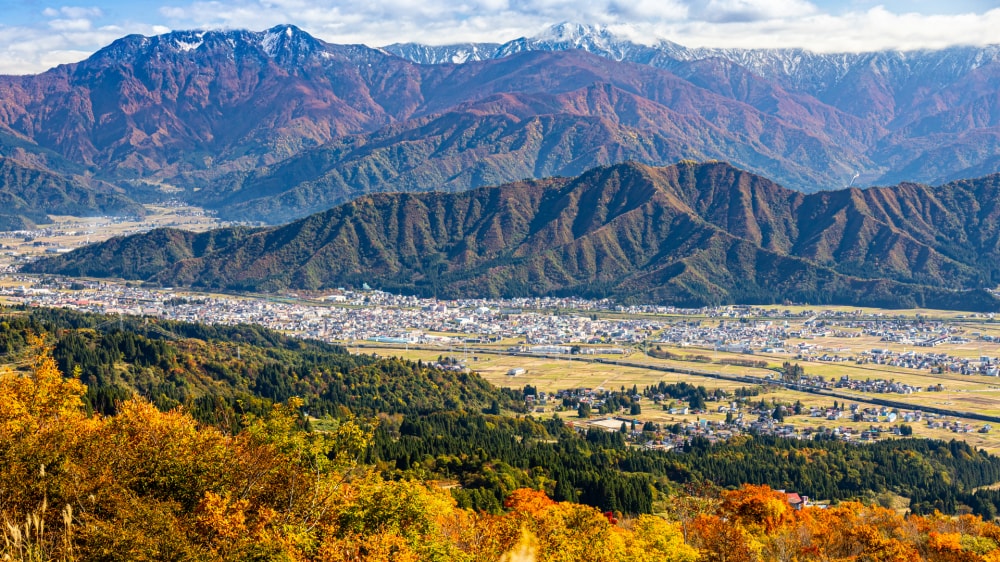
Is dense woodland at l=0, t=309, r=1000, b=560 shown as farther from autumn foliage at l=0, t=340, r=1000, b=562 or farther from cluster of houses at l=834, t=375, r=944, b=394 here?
cluster of houses at l=834, t=375, r=944, b=394

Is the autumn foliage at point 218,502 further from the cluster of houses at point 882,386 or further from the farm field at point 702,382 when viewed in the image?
the cluster of houses at point 882,386

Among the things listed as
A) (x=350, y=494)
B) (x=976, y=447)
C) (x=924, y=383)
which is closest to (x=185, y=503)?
(x=350, y=494)

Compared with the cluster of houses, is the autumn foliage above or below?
above

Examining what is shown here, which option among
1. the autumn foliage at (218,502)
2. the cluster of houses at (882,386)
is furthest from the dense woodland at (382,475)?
the cluster of houses at (882,386)


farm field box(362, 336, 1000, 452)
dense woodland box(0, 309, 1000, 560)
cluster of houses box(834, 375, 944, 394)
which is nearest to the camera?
dense woodland box(0, 309, 1000, 560)

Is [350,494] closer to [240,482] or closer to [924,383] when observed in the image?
[240,482]

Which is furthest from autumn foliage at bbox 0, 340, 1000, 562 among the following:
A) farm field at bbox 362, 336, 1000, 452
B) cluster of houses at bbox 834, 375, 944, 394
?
cluster of houses at bbox 834, 375, 944, 394
